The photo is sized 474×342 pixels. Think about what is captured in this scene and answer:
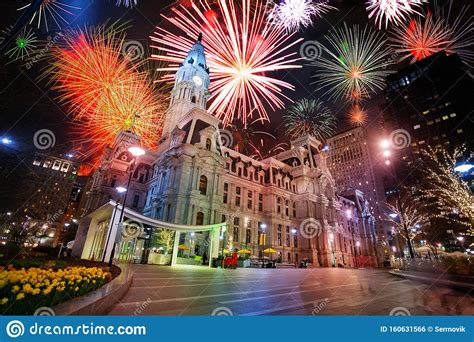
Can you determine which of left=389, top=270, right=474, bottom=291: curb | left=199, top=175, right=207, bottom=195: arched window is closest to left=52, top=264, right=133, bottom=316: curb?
left=389, top=270, right=474, bottom=291: curb

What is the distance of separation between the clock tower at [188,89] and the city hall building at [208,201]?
0.77 feet

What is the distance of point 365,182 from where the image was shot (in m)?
97.1

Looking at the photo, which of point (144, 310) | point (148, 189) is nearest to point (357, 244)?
point (148, 189)

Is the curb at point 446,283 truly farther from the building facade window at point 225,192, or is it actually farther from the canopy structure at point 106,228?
the building facade window at point 225,192

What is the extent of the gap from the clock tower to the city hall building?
0.24m

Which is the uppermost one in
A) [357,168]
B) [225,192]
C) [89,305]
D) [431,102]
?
[431,102]

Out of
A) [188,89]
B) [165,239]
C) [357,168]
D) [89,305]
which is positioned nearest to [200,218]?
[165,239]

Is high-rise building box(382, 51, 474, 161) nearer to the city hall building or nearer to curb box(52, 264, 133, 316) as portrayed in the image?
the city hall building

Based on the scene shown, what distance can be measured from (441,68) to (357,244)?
75680 mm

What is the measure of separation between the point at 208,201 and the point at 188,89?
30.4m

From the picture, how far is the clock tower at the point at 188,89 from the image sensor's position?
51500 mm

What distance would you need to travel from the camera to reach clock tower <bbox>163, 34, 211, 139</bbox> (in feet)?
169

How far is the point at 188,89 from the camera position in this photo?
52.6 m

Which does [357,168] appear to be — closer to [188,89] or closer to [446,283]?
[188,89]
